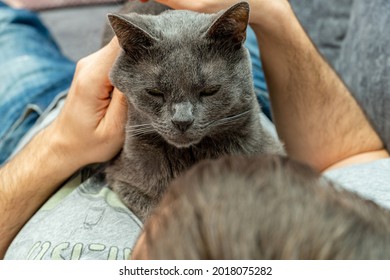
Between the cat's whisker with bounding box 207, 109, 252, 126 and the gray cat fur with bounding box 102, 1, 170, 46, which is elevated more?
the gray cat fur with bounding box 102, 1, 170, 46

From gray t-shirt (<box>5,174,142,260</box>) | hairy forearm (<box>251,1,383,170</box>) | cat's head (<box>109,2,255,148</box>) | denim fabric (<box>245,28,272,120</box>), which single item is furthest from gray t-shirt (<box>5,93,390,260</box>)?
denim fabric (<box>245,28,272,120</box>)

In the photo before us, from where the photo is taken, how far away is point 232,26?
91 centimetres

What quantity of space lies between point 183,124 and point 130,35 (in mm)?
189

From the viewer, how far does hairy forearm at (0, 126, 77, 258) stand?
1193mm

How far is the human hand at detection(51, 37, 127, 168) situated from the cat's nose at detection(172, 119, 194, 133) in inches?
8.9

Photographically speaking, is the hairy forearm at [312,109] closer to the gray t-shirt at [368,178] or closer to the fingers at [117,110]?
the gray t-shirt at [368,178]

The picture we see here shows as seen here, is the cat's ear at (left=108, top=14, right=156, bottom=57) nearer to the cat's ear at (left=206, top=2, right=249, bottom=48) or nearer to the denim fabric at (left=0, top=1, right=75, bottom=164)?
the cat's ear at (left=206, top=2, right=249, bottom=48)

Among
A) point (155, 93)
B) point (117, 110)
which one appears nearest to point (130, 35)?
point (155, 93)

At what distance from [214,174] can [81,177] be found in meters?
0.73

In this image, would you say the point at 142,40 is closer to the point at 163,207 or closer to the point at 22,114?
the point at 163,207

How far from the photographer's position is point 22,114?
5.05 ft

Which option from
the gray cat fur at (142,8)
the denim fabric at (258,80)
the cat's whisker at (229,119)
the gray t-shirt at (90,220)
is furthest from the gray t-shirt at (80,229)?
the denim fabric at (258,80)

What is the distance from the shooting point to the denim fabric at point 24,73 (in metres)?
1.54

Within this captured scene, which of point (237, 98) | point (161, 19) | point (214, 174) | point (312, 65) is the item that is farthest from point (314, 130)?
point (214, 174)
